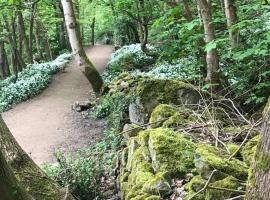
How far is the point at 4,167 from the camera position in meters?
4.20

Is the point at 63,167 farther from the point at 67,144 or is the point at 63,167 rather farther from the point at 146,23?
the point at 146,23

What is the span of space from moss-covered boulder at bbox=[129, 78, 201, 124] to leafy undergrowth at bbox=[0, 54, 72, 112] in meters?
Result: 9.41

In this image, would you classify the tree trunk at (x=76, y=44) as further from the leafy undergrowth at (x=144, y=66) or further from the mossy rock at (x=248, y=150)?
the mossy rock at (x=248, y=150)

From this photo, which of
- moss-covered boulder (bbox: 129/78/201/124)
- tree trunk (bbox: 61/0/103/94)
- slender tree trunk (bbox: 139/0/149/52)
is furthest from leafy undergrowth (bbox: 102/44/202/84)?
moss-covered boulder (bbox: 129/78/201/124)

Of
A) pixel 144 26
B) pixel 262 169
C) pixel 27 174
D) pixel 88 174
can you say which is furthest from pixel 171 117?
pixel 144 26

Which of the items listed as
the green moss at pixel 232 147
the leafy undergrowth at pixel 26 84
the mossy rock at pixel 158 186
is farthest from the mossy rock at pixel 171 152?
the leafy undergrowth at pixel 26 84

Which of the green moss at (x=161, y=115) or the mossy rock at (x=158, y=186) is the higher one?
the green moss at (x=161, y=115)

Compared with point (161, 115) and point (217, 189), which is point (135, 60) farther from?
point (217, 189)

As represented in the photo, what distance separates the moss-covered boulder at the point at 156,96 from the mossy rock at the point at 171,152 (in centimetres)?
274

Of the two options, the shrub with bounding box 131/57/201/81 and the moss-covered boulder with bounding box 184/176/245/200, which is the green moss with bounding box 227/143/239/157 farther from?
the shrub with bounding box 131/57/201/81

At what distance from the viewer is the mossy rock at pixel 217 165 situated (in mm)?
4266

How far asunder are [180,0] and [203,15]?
3788 mm


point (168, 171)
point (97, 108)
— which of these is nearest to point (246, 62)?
point (168, 171)

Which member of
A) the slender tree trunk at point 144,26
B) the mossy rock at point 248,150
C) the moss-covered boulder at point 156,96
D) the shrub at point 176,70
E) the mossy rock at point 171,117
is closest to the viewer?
the mossy rock at point 248,150
